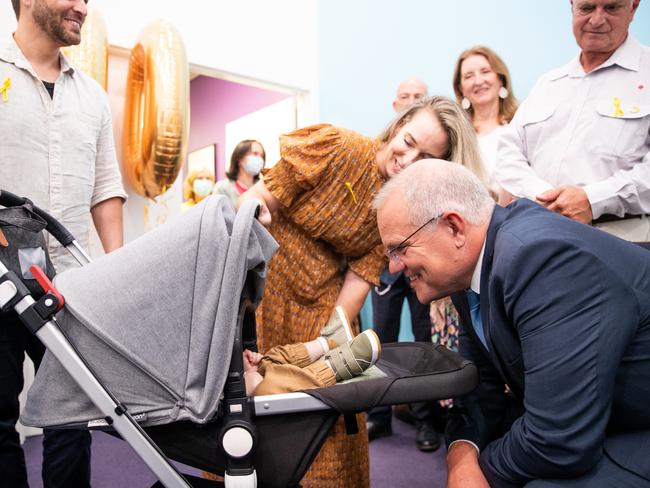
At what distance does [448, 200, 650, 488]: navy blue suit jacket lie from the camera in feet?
2.65

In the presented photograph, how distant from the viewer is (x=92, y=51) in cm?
241

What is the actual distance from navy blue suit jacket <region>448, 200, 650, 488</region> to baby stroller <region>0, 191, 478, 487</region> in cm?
16

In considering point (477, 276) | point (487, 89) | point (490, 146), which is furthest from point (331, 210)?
point (487, 89)

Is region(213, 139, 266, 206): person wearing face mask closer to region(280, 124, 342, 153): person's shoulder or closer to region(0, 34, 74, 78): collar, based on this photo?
region(0, 34, 74, 78): collar

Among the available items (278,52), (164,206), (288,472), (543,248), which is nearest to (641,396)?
(543,248)

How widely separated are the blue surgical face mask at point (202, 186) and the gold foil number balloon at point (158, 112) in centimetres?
107

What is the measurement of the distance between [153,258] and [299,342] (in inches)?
21.9

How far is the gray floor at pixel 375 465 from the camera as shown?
196 cm

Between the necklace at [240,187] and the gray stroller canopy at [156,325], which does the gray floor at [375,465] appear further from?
the necklace at [240,187]

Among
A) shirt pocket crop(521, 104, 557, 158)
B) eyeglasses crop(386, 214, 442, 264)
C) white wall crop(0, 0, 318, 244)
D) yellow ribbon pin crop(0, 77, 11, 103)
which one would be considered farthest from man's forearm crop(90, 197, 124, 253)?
shirt pocket crop(521, 104, 557, 158)

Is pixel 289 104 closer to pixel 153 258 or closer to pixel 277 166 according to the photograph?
pixel 277 166

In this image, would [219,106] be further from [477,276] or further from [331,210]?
[477,276]

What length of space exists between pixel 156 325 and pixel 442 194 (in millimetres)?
609

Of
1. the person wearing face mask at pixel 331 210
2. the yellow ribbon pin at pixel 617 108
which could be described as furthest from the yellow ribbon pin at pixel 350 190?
the yellow ribbon pin at pixel 617 108
